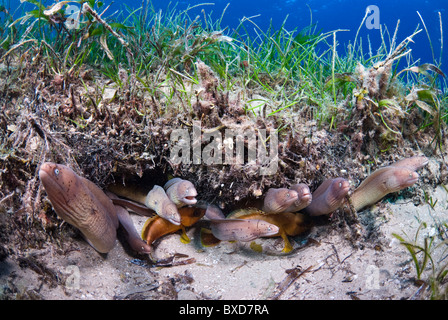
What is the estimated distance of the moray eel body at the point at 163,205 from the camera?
9.20ft

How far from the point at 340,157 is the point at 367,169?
0.41 meters

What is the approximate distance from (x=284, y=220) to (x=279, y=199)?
0.48 m

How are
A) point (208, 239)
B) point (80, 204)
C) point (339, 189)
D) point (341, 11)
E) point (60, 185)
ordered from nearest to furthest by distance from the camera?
point (60, 185) → point (80, 204) → point (339, 189) → point (208, 239) → point (341, 11)

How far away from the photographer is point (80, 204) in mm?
2287

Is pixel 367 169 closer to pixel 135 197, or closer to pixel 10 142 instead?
pixel 135 197

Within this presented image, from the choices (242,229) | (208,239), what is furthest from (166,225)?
(242,229)

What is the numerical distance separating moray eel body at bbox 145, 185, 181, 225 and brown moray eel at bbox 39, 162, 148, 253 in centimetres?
37

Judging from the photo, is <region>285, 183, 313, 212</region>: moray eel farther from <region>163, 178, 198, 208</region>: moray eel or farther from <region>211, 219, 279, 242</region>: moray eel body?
<region>163, 178, 198, 208</region>: moray eel

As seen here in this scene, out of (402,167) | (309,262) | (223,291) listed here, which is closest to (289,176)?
(309,262)

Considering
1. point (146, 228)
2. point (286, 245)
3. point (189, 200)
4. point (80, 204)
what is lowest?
point (286, 245)

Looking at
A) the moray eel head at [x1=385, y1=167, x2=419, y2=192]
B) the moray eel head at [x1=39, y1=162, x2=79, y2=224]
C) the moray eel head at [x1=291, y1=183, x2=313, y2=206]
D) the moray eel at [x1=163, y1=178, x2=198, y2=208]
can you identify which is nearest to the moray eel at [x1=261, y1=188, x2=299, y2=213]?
the moray eel head at [x1=291, y1=183, x2=313, y2=206]

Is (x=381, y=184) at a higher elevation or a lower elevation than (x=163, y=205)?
lower

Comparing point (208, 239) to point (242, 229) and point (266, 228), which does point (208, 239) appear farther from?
point (266, 228)

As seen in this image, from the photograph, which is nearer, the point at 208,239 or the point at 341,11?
the point at 208,239
